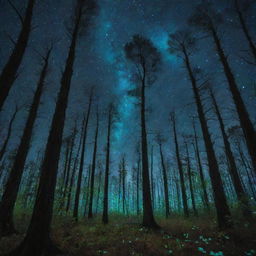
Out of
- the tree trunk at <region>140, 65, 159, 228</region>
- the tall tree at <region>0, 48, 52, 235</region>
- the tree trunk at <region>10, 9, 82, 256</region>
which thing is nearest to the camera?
the tree trunk at <region>10, 9, 82, 256</region>

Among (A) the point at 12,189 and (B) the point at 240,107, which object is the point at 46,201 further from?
(B) the point at 240,107

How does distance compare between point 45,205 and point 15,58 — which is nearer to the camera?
point 45,205

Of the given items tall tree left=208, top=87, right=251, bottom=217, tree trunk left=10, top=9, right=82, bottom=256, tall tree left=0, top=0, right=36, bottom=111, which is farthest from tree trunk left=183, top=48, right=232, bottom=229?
tall tree left=0, top=0, right=36, bottom=111

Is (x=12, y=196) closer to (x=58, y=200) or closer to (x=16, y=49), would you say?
(x=58, y=200)

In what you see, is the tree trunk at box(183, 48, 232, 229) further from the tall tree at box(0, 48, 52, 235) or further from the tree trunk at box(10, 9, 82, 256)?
the tall tree at box(0, 48, 52, 235)

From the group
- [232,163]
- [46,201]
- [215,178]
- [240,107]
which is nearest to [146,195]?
[215,178]

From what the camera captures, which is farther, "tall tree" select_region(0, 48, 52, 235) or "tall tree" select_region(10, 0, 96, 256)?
"tall tree" select_region(0, 48, 52, 235)

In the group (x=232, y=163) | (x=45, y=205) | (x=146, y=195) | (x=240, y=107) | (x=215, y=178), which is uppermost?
(x=240, y=107)

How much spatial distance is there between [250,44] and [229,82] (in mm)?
3020

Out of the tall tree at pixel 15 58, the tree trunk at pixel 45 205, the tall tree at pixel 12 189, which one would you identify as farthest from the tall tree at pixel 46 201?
the tall tree at pixel 12 189

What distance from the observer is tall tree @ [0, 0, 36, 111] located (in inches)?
160

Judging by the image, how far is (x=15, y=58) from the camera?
464 centimetres

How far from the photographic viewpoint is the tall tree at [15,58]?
160 inches

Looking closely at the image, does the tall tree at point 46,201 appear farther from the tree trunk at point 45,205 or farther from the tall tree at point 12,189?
the tall tree at point 12,189
